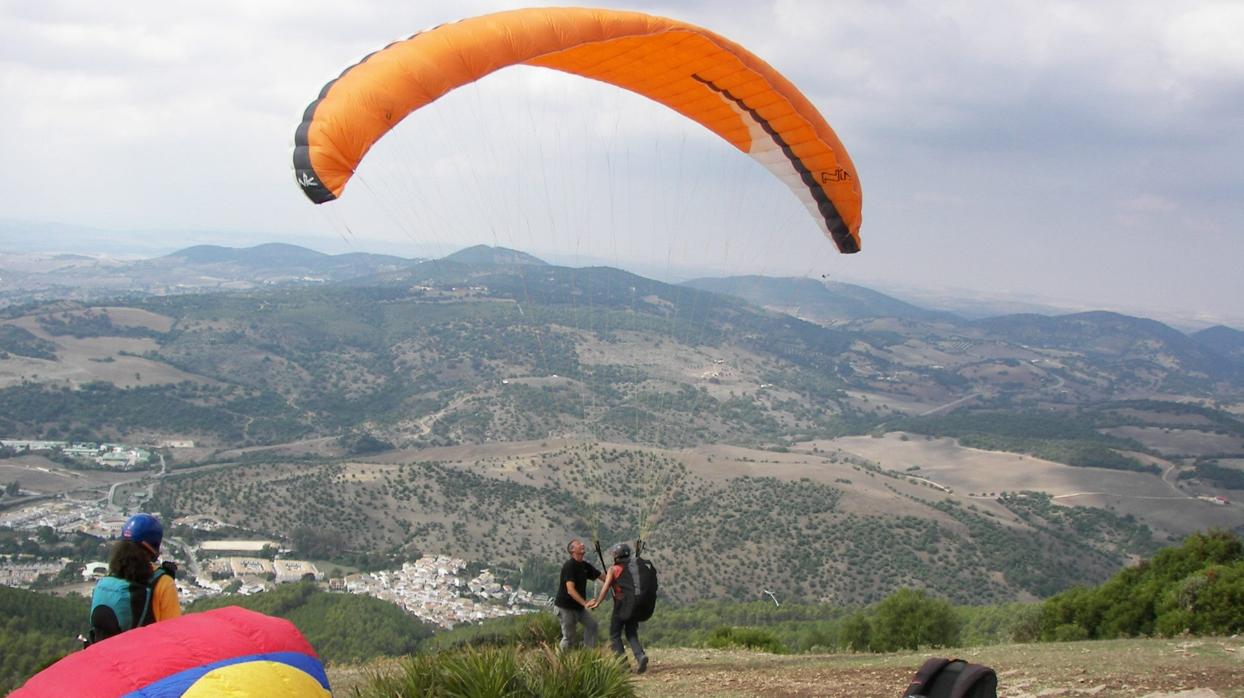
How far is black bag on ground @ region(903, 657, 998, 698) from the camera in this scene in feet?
11.8

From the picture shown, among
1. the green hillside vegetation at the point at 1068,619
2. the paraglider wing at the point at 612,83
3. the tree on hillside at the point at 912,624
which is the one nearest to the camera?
the paraglider wing at the point at 612,83

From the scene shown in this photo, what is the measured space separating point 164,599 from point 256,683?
161 cm

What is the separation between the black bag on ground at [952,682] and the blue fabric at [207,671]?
2.87 meters

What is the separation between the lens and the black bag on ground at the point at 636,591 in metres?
9.12

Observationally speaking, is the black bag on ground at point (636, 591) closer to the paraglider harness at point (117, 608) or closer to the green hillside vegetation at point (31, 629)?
the paraglider harness at point (117, 608)

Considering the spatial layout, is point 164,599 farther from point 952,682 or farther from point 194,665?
point 952,682

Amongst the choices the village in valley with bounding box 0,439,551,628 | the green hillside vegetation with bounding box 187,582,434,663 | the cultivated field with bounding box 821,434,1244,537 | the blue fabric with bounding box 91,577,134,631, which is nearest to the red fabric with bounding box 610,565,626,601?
the blue fabric with bounding box 91,577,134,631

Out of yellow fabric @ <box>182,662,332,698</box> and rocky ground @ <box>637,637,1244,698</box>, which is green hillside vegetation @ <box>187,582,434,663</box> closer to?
rocky ground @ <box>637,637,1244,698</box>

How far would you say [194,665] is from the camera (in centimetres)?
379

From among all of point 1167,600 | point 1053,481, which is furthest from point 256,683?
point 1053,481

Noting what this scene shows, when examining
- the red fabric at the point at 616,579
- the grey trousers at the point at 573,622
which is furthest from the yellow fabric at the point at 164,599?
the red fabric at the point at 616,579

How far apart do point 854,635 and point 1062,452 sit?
80027 mm

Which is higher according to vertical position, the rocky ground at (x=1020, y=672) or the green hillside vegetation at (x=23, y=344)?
the rocky ground at (x=1020, y=672)

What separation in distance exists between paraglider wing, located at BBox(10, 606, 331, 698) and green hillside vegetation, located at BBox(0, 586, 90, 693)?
18.6 metres
